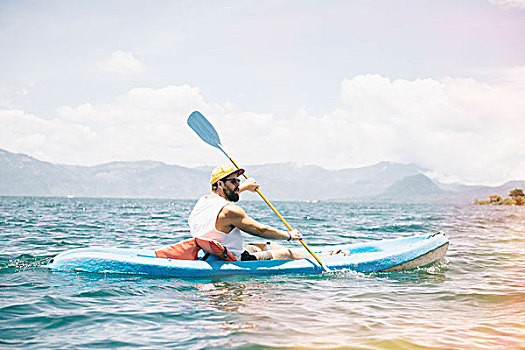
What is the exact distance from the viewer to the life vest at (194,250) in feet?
21.1

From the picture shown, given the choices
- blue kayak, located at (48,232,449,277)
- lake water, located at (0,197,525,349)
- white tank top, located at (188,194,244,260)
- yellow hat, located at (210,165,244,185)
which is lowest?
lake water, located at (0,197,525,349)

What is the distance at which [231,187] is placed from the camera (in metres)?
6.36

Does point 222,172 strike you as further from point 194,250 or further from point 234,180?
point 194,250

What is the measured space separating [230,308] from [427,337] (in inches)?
79.0

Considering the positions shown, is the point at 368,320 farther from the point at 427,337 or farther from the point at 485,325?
the point at 485,325

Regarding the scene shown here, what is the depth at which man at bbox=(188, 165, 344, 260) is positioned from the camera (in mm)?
6133

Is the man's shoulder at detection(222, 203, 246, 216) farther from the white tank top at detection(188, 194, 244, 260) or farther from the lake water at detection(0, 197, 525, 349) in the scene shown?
the lake water at detection(0, 197, 525, 349)

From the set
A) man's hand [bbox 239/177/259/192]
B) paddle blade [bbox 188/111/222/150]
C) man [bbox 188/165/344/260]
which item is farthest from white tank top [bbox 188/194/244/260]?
paddle blade [bbox 188/111/222/150]

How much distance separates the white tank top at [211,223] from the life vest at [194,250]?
0.23ft

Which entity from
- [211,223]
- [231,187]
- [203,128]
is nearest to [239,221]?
[211,223]

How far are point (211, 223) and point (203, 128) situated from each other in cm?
302

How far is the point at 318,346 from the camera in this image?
380 centimetres

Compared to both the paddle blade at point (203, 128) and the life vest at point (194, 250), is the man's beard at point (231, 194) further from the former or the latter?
the paddle blade at point (203, 128)

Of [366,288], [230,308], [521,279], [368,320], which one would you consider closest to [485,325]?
[368,320]
